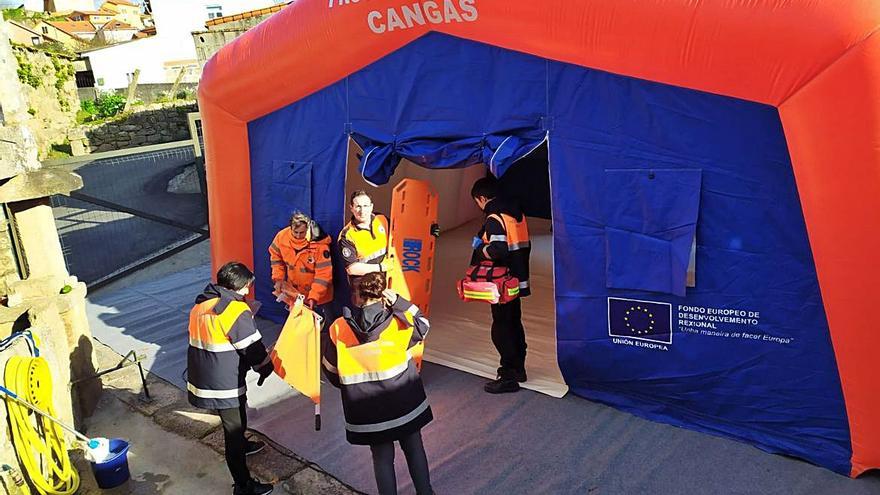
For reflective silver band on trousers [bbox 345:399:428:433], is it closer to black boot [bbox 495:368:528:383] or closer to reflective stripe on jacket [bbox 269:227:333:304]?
black boot [bbox 495:368:528:383]

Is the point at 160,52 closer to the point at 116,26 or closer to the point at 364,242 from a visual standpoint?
the point at 116,26

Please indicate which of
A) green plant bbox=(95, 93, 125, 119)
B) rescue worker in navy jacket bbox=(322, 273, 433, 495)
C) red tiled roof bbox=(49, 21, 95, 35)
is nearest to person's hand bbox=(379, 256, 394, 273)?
rescue worker in navy jacket bbox=(322, 273, 433, 495)

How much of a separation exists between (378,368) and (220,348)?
2.94 ft

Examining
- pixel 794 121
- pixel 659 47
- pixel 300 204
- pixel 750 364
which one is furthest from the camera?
pixel 300 204

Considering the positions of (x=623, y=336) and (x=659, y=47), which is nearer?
(x=659, y=47)

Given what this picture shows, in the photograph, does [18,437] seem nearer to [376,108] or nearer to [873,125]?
[376,108]

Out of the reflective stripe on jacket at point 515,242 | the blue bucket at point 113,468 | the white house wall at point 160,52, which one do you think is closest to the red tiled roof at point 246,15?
the white house wall at point 160,52

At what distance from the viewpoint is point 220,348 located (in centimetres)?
293

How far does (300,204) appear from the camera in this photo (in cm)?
500

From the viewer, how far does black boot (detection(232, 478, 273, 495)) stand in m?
3.12

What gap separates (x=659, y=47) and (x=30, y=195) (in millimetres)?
3669

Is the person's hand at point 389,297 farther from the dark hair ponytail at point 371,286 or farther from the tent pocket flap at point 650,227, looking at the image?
the tent pocket flap at point 650,227

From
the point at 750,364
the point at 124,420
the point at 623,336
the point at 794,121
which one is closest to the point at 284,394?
the point at 124,420

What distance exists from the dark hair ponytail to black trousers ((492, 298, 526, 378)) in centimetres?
153
